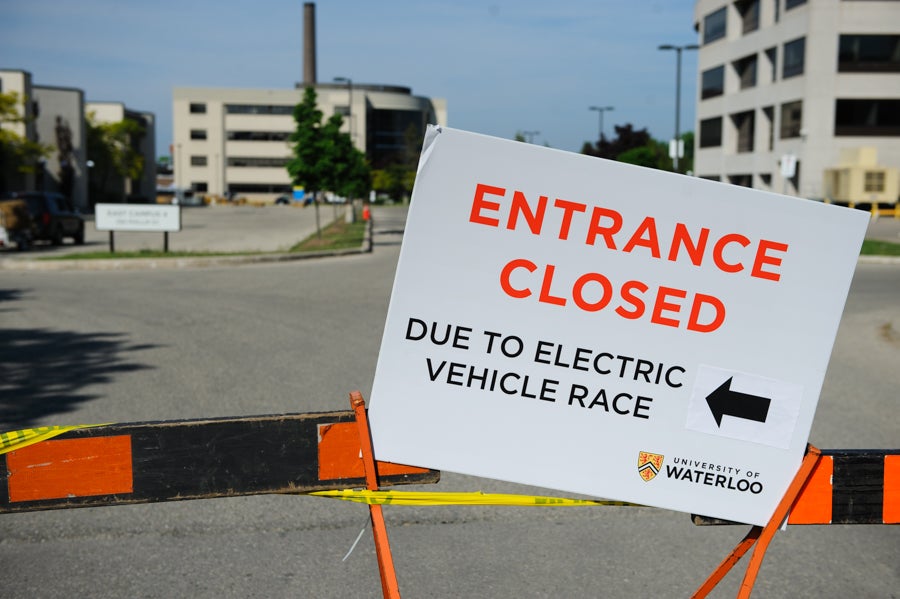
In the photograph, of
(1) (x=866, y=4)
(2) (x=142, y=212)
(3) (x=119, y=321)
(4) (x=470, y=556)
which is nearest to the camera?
(4) (x=470, y=556)

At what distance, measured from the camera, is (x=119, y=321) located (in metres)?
12.9

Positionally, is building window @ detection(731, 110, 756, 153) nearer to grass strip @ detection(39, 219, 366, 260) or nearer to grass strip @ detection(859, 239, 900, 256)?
grass strip @ detection(39, 219, 366, 260)

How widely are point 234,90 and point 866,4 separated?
314 ft

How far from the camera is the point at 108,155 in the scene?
3482 inches

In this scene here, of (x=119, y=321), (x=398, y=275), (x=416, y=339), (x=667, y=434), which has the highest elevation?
(x=398, y=275)

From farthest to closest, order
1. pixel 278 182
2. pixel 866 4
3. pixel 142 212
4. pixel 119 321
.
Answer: pixel 278 182, pixel 866 4, pixel 142 212, pixel 119 321

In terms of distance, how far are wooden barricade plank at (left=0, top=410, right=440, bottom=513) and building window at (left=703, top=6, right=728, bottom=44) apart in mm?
70604

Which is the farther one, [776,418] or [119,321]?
[119,321]

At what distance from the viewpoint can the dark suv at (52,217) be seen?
99.4 feet

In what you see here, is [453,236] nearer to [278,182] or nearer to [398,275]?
[398,275]

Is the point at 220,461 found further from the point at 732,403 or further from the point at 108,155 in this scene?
the point at 108,155

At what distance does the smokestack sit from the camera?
137250 millimetres

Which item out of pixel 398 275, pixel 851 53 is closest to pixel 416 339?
pixel 398 275

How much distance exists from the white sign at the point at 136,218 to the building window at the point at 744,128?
160ft
